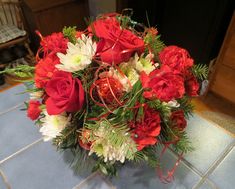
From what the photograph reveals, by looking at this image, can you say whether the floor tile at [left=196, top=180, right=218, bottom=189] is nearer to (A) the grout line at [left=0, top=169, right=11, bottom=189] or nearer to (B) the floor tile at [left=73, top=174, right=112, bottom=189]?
(B) the floor tile at [left=73, top=174, right=112, bottom=189]

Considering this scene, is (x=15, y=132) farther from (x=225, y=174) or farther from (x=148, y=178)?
(x=225, y=174)

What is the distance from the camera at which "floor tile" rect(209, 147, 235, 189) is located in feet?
2.21

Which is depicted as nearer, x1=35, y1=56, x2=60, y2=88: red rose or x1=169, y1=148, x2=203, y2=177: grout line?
x1=35, y1=56, x2=60, y2=88: red rose

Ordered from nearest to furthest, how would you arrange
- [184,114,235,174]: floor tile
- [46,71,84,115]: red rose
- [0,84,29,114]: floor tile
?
[46,71,84,115]: red rose
[184,114,235,174]: floor tile
[0,84,29,114]: floor tile

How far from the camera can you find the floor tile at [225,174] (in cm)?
67

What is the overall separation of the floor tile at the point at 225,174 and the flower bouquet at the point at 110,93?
190 millimetres

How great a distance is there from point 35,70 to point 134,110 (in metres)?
0.29

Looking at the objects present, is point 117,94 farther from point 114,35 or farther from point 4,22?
point 4,22

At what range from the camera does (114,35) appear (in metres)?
0.55

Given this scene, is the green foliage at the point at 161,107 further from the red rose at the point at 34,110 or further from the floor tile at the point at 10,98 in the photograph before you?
the floor tile at the point at 10,98

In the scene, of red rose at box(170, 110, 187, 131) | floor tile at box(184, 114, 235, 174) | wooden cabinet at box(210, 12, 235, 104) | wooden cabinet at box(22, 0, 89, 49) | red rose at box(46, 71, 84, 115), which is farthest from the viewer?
wooden cabinet at box(22, 0, 89, 49)

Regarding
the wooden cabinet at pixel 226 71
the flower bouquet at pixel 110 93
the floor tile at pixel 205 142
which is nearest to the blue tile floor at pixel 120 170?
the floor tile at pixel 205 142

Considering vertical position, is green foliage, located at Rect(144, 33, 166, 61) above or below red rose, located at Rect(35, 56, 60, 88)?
above

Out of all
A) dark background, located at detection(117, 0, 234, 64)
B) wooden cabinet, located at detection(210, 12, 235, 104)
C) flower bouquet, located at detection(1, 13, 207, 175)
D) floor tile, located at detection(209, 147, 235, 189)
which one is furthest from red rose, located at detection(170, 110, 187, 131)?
dark background, located at detection(117, 0, 234, 64)
